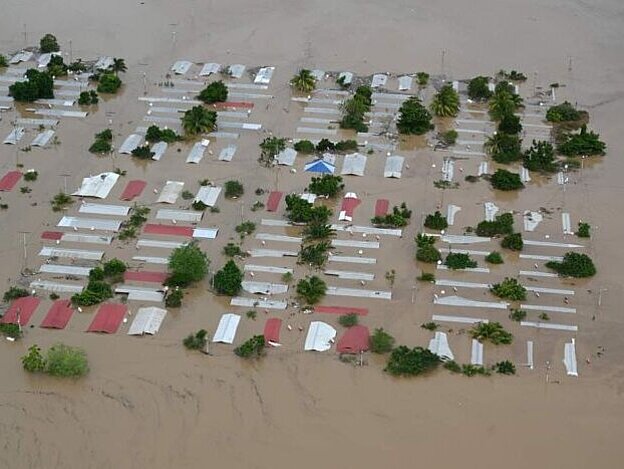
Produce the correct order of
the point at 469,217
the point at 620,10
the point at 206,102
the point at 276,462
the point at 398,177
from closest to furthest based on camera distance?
the point at 276,462, the point at 469,217, the point at 398,177, the point at 206,102, the point at 620,10

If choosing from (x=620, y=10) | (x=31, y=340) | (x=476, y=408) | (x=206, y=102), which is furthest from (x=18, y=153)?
(x=620, y=10)

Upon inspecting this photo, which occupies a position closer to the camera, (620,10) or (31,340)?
(31,340)

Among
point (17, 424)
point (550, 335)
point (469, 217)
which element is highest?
point (469, 217)

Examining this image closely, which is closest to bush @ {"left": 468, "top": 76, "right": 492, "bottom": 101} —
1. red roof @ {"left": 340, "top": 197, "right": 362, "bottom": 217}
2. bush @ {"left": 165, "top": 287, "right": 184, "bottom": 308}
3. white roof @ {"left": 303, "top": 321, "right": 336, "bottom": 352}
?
red roof @ {"left": 340, "top": 197, "right": 362, "bottom": 217}

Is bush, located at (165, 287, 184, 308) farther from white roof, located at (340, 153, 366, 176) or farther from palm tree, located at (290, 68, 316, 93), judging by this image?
palm tree, located at (290, 68, 316, 93)

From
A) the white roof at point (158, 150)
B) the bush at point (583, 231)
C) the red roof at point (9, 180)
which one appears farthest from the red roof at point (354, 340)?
the red roof at point (9, 180)

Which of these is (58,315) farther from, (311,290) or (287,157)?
(287,157)

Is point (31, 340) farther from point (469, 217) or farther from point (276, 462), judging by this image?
point (469, 217)

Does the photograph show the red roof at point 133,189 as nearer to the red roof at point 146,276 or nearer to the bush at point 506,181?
the red roof at point 146,276
